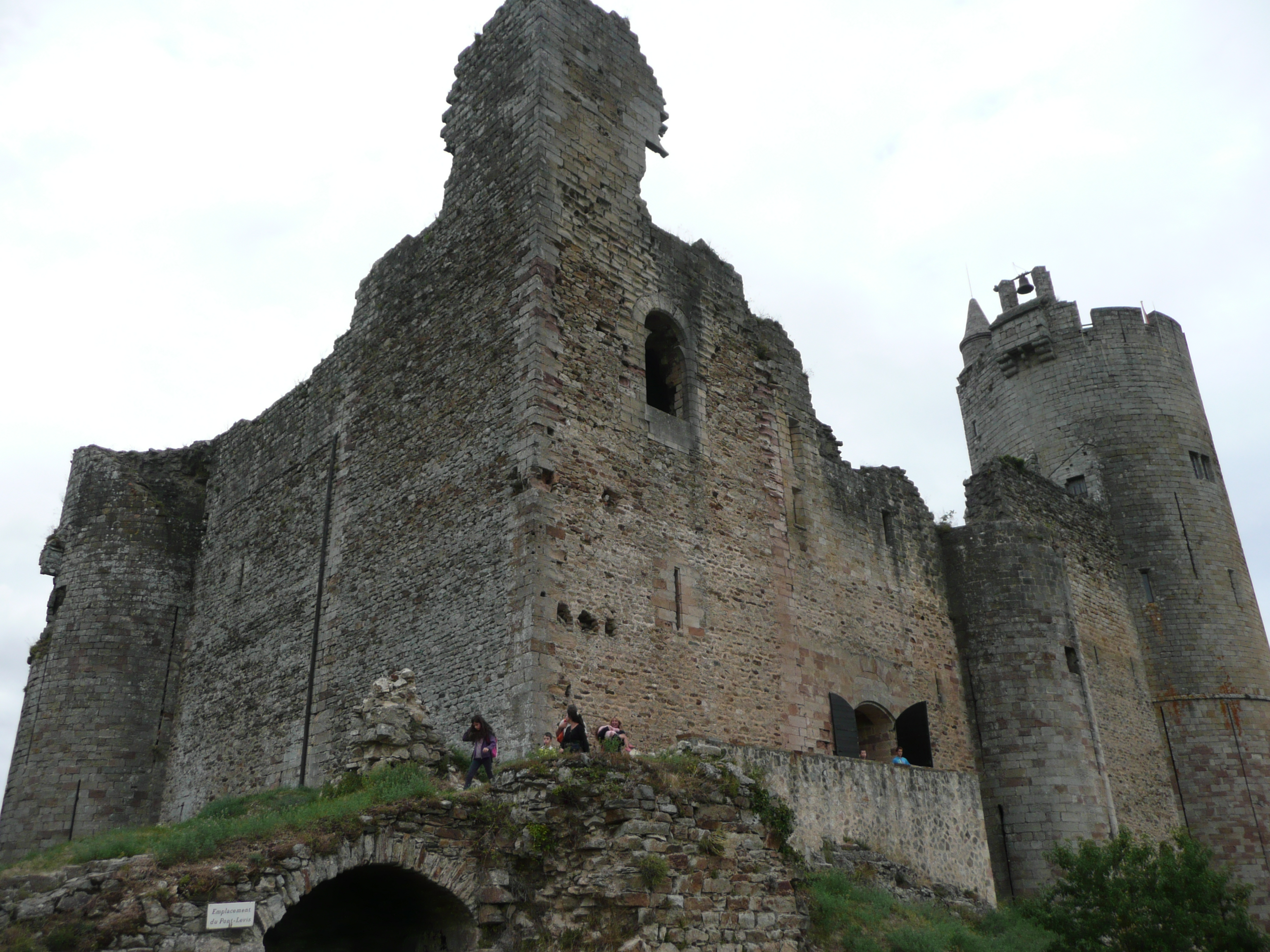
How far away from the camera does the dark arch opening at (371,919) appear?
9562 millimetres

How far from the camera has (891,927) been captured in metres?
11.3

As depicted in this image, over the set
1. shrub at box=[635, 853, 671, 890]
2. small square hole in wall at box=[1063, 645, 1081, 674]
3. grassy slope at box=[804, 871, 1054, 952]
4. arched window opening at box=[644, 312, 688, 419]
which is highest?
arched window opening at box=[644, 312, 688, 419]

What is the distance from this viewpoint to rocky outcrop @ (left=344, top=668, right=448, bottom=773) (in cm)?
1084

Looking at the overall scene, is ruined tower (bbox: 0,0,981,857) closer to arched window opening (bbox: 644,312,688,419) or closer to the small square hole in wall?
arched window opening (bbox: 644,312,688,419)

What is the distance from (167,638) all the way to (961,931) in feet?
44.7

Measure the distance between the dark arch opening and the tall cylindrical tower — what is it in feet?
29.2

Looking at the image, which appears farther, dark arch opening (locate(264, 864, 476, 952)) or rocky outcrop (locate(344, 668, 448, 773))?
rocky outcrop (locate(344, 668, 448, 773))

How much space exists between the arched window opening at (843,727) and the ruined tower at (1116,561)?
3.63 meters

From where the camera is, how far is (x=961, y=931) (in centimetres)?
1179

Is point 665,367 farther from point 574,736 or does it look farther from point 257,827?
point 257,827

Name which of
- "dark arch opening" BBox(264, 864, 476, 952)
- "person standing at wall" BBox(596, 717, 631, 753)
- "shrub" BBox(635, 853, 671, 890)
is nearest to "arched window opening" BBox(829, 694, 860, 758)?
"person standing at wall" BBox(596, 717, 631, 753)

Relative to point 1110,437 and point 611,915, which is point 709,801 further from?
point 1110,437

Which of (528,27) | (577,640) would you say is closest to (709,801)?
(577,640)

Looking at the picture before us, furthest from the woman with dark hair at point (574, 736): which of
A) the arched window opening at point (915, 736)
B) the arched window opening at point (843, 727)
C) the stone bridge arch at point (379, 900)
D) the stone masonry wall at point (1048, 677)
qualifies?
the stone masonry wall at point (1048, 677)
